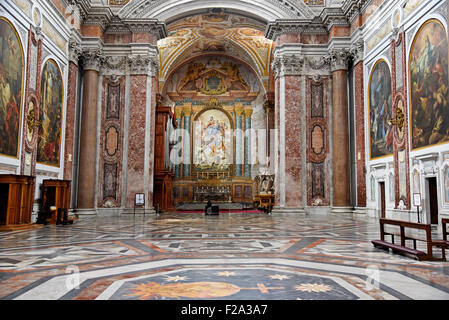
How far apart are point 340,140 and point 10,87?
13307 mm

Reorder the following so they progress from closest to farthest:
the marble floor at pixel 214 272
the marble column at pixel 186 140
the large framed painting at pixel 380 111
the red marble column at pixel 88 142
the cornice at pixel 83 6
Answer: the marble floor at pixel 214 272
the large framed painting at pixel 380 111
the cornice at pixel 83 6
the red marble column at pixel 88 142
the marble column at pixel 186 140

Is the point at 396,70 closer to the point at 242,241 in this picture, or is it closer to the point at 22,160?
the point at 242,241

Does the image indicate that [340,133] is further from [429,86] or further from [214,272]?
[214,272]

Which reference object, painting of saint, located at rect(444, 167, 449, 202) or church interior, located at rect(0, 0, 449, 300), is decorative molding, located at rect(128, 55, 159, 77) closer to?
church interior, located at rect(0, 0, 449, 300)

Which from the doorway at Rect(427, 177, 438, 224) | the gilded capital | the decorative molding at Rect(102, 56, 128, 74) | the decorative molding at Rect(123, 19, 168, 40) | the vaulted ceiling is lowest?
the doorway at Rect(427, 177, 438, 224)

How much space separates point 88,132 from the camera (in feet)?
54.4

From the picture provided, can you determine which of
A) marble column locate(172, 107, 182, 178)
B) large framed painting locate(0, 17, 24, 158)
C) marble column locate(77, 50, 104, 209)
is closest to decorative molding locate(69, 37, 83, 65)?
marble column locate(77, 50, 104, 209)

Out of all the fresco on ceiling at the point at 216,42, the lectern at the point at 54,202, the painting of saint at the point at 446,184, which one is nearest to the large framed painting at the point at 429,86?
the painting of saint at the point at 446,184

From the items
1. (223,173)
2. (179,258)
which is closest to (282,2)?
(223,173)

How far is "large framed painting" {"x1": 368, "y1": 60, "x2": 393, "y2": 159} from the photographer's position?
1354cm

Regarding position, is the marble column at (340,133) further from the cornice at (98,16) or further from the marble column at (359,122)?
the cornice at (98,16)

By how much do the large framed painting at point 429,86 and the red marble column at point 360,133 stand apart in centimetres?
415

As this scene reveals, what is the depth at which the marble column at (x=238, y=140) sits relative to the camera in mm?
27938
